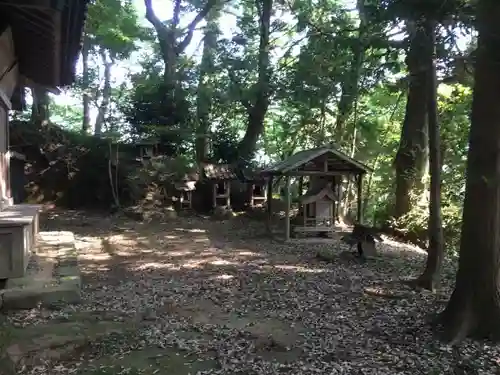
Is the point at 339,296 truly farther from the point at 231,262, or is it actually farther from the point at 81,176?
the point at 81,176

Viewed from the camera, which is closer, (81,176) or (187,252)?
(187,252)

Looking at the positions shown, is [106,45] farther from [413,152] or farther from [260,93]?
[413,152]

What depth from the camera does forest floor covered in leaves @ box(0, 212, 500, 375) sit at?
13.4 ft

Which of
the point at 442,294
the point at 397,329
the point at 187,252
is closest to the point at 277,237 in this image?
the point at 187,252

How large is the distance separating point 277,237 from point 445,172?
5.22 metres

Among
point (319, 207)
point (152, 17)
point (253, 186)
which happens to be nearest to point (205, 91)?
point (253, 186)

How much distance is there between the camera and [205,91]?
1858 cm

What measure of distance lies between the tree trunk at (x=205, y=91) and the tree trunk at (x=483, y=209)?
14.2 meters

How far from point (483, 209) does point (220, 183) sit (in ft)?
45.0

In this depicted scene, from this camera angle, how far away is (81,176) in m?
18.4

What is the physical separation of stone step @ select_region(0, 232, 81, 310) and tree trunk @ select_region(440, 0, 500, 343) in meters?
4.11

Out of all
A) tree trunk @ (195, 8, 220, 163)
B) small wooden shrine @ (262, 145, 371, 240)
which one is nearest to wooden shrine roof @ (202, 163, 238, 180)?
tree trunk @ (195, 8, 220, 163)

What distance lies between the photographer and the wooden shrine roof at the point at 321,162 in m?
11.5

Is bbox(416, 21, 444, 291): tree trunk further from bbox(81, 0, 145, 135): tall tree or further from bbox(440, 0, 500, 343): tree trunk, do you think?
bbox(81, 0, 145, 135): tall tree
